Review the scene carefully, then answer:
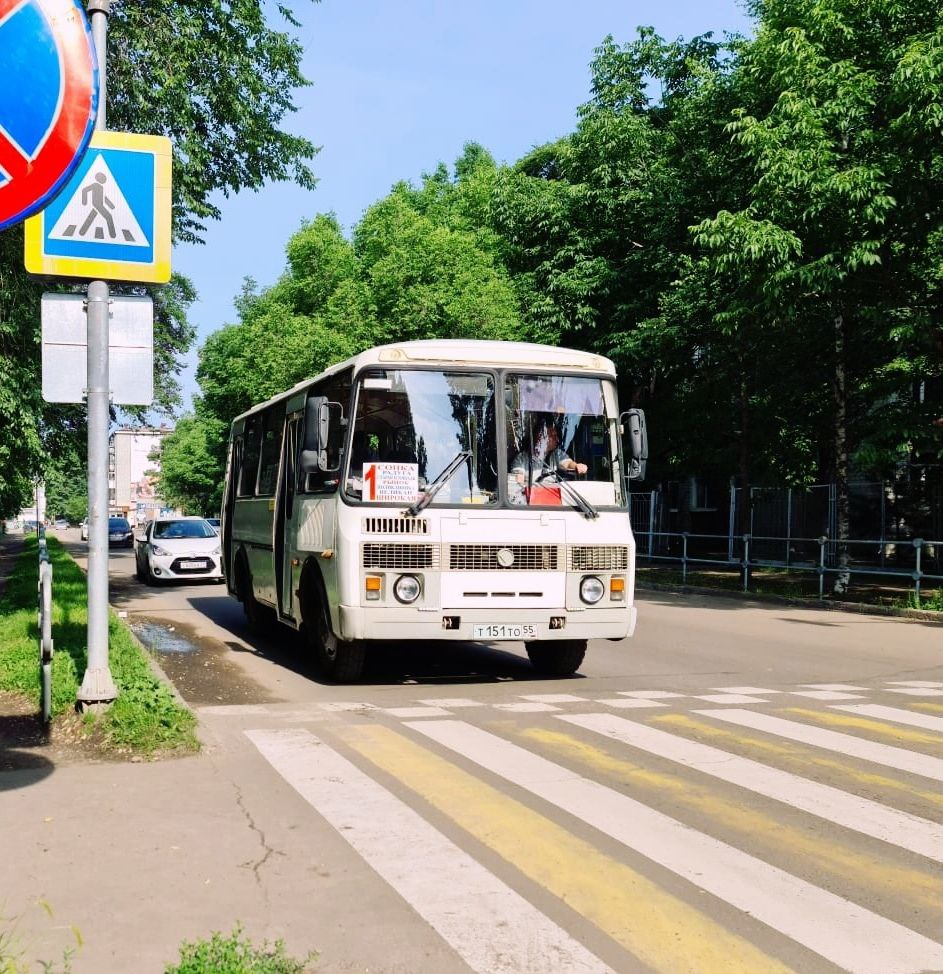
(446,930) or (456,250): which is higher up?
(456,250)

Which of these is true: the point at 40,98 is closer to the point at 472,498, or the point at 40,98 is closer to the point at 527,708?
Answer: the point at 527,708

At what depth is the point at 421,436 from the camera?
33.2ft

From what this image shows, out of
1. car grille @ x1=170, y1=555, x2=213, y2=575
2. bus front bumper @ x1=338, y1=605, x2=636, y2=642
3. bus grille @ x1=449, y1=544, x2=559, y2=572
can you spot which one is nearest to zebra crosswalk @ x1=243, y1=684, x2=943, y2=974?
bus front bumper @ x1=338, y1=605, x2=636, y2=642

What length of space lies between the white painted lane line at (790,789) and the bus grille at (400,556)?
7.28ft

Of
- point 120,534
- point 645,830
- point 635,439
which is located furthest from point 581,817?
point 120,534

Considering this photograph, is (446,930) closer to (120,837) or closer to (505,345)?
(120,837)

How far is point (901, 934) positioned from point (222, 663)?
9.06 m

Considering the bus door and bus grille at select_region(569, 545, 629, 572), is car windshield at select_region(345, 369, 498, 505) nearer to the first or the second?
bus grille at select_region(569, 545, 629, 572)

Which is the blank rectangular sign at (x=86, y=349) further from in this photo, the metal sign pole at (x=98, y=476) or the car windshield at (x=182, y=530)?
the car windshield at (x=182, y=530)

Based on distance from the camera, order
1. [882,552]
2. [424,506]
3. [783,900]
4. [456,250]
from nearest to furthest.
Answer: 1. [783,900]
2. [424,506]
3. [882,552]
4. [456,250]

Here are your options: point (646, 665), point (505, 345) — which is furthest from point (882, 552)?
point (505, 345)

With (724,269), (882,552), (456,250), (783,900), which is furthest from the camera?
(456,250)

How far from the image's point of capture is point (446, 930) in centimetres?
404

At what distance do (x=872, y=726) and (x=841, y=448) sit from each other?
617 inches
